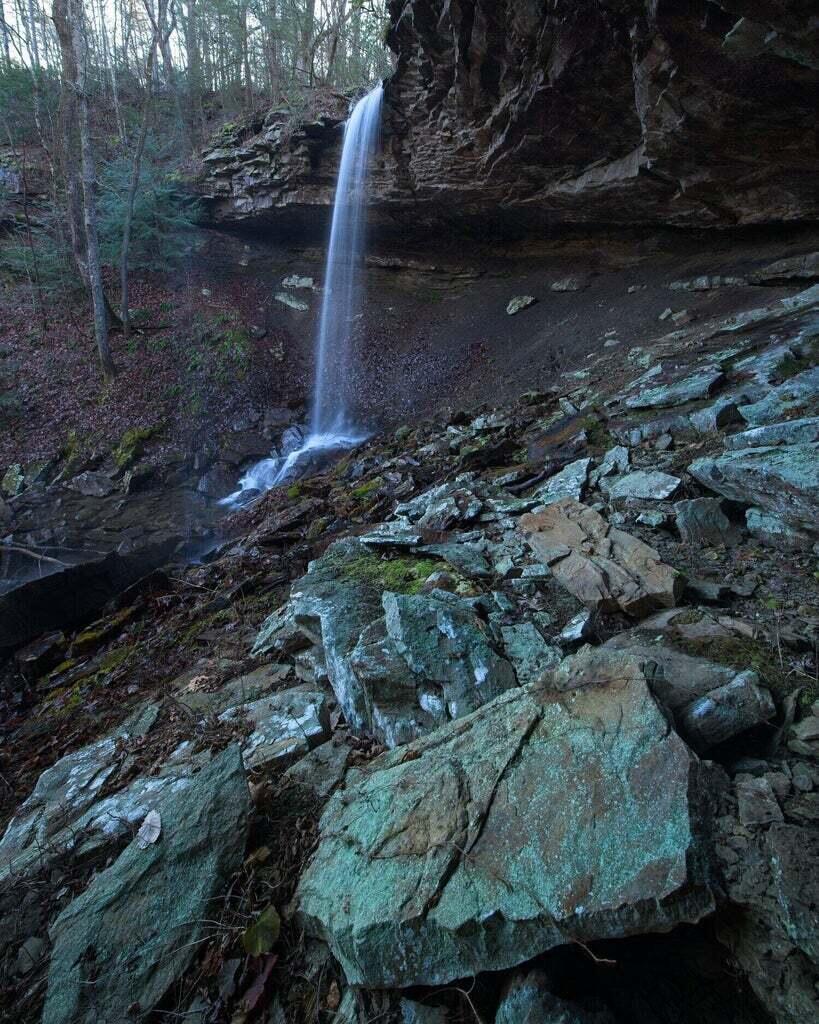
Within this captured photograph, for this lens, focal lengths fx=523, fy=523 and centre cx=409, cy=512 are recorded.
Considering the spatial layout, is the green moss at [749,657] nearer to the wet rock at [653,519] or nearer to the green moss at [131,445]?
the wet rock at [653,519]

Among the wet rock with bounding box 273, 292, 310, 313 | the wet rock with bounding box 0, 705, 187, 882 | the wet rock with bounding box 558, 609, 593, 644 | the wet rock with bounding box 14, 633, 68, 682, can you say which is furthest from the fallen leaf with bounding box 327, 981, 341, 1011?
the wet rock with bounding box 273, 292, 310, 313

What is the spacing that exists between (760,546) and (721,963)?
9.09 feet

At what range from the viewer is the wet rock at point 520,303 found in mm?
13398

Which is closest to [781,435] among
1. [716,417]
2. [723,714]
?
[716,417]

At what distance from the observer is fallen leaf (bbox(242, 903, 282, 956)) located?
6.35 ft

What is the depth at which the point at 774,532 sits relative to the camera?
3.54 meters

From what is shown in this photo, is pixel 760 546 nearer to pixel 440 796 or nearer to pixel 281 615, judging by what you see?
pixel 440 796

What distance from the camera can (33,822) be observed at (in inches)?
122

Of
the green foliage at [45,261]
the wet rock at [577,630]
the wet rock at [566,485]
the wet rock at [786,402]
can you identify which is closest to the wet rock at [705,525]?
the wet rock at [566,485]

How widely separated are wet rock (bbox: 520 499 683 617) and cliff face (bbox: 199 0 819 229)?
492cm

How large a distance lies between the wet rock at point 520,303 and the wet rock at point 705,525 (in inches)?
425

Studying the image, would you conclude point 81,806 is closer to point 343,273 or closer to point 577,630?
point 577,630

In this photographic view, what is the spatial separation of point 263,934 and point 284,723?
1.19 m

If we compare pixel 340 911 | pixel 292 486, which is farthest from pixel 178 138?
pixel 340 911
